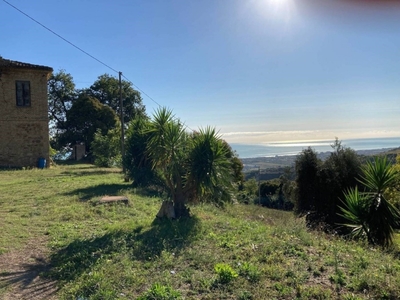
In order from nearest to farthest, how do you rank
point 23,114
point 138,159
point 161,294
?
point 161,294 → point 138,159 → point 23,114

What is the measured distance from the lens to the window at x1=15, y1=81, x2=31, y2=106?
2132 centimetres

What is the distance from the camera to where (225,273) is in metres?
3.88

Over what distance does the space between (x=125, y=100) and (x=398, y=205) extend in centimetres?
3404

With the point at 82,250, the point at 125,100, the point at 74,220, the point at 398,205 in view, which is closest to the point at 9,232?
the point at 74,220

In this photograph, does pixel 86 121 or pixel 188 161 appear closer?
pixel 188 161

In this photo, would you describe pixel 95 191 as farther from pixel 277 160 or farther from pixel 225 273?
pixel 277 160

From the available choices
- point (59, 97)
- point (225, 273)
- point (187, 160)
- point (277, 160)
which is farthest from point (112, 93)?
point (225, 273)

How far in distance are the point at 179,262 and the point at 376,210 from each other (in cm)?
512

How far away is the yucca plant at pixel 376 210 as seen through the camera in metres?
7.24

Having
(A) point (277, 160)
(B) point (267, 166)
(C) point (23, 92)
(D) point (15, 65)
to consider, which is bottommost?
(B) point (267, 166)

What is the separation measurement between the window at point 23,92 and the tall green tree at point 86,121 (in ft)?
36.5

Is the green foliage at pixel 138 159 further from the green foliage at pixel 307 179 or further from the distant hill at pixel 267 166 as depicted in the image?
the distant hill at pixel 267 166

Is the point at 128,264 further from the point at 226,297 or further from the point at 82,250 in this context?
the point at 226,297

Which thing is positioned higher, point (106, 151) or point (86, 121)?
point (86, 121)
